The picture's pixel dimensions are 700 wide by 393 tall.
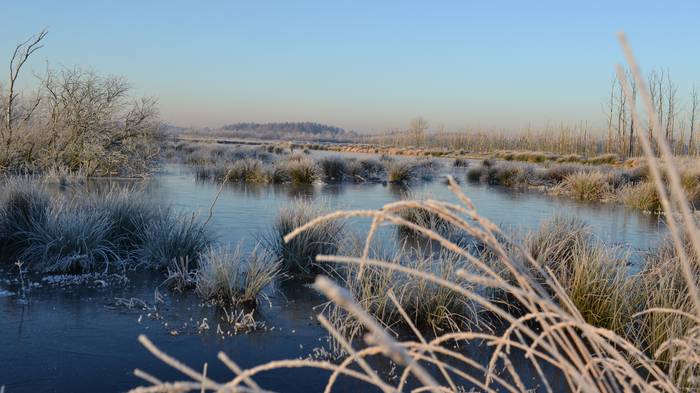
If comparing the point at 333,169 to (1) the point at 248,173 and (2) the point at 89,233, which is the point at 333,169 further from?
(2) the point at 89,233

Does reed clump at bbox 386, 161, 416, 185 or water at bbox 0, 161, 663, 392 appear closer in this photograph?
water at bbox 0, 161, 663, 392

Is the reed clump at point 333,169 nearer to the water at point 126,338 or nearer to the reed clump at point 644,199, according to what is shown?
the reed clump at point 644,199

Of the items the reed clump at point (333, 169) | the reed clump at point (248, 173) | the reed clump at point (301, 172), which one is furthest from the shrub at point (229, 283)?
the reed clump at point (333, 169)

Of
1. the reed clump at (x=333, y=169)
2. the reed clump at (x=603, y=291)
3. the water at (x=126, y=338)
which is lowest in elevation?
the water at (x=126, y=338)

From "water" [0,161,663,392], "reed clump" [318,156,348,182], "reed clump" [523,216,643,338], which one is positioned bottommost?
"water" [0,161,663,392]

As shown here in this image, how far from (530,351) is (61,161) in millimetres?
15591

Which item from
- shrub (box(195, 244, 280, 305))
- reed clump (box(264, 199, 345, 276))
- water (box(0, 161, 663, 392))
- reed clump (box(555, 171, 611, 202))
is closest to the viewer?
water (box(0, 161, 663, 392))

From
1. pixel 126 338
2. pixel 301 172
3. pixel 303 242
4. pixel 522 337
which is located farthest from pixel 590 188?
pixel 126 338

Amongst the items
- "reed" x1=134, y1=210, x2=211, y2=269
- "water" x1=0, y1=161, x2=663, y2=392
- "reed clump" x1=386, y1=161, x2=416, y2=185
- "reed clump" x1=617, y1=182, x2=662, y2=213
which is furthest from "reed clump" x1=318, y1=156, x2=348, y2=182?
"water" x1=0, y1=161, x2=663, y2=392

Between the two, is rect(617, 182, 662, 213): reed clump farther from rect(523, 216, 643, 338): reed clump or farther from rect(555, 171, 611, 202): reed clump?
rect(523, 216, 643, 338): reed clump

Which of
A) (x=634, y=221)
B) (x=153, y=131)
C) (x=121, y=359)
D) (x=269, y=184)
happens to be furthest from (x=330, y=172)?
(x=121, y=359)

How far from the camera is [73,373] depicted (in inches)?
158

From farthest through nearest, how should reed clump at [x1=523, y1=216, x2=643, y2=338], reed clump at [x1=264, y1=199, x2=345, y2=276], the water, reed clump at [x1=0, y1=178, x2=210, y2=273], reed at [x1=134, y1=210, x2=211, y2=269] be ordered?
reed clump at [x1=264, y1=199, x2=345, y2=276], reed at [x1=134, y1=210, x2=211, y2=269], reed clump at [x1=0, y1=178, x2=210, y2=273], reed clump at [x1=523, y1=216, x2=643, y2=338], the water

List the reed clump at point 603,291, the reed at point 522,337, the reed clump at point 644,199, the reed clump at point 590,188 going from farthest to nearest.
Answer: the reed clump at point 590,188 < the reed clump at point 644,199 < the reed clump at point 603,291 < the reed at point 522,337
